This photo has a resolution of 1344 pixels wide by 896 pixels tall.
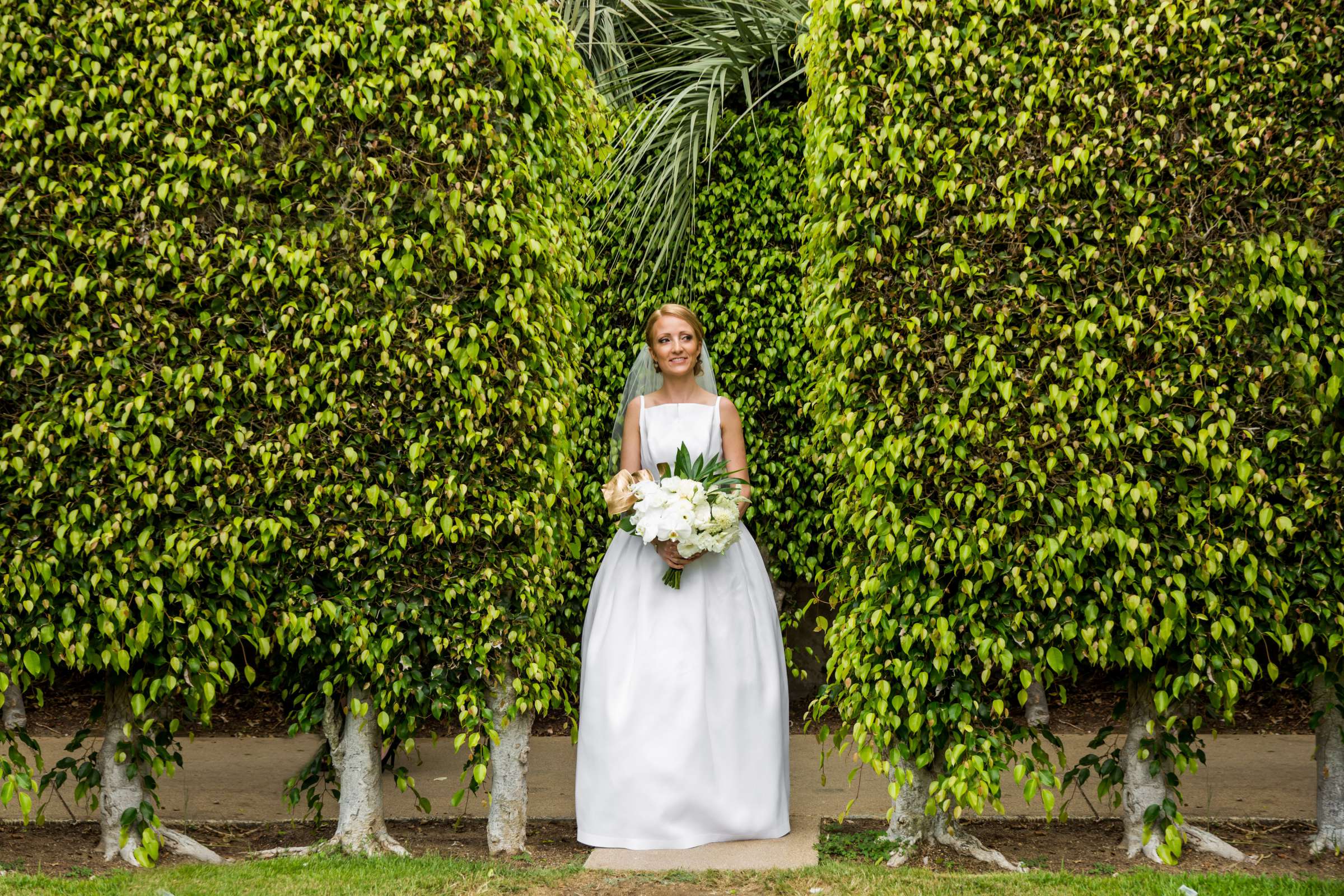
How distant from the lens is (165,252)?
3783mm

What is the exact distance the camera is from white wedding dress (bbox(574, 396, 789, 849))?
4.21 metres

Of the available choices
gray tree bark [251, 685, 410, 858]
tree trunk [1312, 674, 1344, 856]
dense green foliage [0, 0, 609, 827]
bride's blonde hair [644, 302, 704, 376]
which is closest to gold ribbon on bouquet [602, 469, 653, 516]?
dense green foliage [0, 0, 609, 827]

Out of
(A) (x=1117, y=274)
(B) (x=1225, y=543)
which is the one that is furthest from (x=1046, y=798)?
(A) (x=1117, y=274)

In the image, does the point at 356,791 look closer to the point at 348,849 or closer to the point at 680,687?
the point at 348,849

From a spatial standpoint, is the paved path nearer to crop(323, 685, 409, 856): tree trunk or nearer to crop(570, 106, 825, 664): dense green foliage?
crop(323, 685, 409, 856): tree trunk

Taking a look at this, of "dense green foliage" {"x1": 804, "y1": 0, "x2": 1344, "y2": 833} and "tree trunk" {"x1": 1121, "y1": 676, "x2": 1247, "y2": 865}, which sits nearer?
"dense green foliage" {"x1": 804, "y1": 0, "x2": 1344, "y2": 833}

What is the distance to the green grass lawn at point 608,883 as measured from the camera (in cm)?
362

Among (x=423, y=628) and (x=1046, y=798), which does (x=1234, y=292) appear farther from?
(x=423, y=628)

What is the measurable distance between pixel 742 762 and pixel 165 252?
3090mm

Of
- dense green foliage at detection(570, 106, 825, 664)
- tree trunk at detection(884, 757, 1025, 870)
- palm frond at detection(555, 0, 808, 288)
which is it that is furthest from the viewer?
dense green foliage at detection(570, 106, 825, 664)

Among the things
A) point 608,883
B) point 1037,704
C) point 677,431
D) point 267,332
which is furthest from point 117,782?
point 1037,704

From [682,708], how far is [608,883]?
764mm

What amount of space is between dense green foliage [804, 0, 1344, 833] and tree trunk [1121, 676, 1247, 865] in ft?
0.76

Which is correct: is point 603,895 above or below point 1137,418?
below
